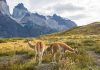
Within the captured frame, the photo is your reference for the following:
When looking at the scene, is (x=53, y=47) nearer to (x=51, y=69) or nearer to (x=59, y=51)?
(x=59, y=51)

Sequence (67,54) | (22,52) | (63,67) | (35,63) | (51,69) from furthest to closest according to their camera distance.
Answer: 1. (22,52)
2. (67,54)
3. (35,63)
4. (51,69)
5. (63,67)

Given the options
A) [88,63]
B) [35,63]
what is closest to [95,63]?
[88,63]

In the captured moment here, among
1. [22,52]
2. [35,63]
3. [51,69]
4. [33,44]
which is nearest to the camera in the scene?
[51,69]

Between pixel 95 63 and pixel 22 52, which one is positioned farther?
pixel 22 52

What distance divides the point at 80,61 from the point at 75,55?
61.8 inches

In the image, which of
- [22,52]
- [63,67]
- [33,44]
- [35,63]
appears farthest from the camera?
[22,52]

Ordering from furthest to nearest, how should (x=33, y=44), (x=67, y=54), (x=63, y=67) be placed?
(x=67, y=54), (x=33, y=44), (x=63, y=67)

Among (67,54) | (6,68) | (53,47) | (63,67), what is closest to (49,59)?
(53,47)

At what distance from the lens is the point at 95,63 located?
21.8 metres

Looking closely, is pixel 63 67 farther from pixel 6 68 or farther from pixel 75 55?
pixel 75 55

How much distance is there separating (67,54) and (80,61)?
259cm

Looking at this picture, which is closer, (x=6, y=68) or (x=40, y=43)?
(x=6, y=68)

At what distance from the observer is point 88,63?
2084 cm

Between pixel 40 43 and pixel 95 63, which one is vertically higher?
pixel 40 43
